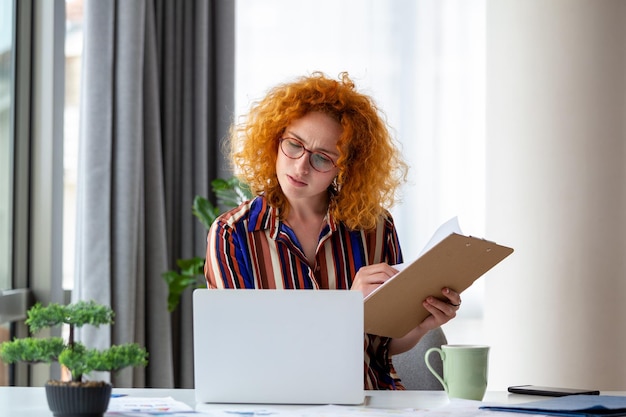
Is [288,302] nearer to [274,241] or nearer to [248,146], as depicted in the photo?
[274,241]

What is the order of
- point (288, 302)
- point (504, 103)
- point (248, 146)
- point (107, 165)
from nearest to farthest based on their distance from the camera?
1. point (288, 302)
2. point (248, 146)
3. point (107, 165)
4. point (504, 103)

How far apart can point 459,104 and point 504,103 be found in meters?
0.54

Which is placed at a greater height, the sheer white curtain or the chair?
the sheer white curtain

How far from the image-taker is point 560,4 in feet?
10.4

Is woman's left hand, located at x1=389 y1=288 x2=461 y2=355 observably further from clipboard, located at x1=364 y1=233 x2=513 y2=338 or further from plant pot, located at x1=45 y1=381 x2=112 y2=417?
plant pot, located at x1=45 y1=381 x2=112 y2=417

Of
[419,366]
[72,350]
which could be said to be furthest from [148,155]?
[72,350]

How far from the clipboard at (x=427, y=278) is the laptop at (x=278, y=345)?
15 cm

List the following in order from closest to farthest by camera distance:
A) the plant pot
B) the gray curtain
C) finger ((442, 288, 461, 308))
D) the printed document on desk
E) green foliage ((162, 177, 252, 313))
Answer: the plant pot → the printed document on desk → finger ((442, 288, 461, 308)) → the gray curtain → green foliage ((162, 177, 252, 313))

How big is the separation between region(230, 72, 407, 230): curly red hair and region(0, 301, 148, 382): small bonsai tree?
797 mm

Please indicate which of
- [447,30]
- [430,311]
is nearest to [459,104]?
[447,30]

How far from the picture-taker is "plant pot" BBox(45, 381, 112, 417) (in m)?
1.09

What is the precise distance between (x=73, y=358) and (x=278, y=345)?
0.32 m

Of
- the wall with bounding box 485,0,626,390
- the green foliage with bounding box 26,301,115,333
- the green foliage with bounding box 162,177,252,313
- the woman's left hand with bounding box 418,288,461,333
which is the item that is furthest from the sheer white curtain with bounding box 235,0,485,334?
the green foliage with bounding box 26,301,115,333

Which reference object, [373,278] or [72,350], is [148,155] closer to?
[373,278]
